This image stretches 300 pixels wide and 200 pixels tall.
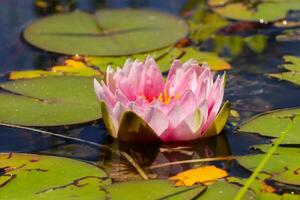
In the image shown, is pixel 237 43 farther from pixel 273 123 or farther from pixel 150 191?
pixel 150 191

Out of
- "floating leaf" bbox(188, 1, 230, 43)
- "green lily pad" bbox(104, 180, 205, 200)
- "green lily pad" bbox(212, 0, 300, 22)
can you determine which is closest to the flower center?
"green lily pad" bbox(104, 180, 205, 200)

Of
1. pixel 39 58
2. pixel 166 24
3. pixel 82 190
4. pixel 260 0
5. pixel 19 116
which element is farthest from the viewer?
pixel 260 0

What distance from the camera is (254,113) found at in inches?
86.7

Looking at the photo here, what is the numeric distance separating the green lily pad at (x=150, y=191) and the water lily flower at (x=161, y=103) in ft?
0.76

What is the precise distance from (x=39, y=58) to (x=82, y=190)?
1173 mm

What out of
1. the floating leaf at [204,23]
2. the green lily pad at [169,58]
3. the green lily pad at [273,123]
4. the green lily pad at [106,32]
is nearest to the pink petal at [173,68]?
the green lily pad at [273,123]

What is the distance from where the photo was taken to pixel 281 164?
1827 mm

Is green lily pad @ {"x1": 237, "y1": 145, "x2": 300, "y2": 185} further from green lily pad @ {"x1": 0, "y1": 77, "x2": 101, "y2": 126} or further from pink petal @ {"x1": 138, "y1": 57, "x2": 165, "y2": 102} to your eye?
green lily pad @ {"x1": 0, "y1": 77, "x2": 101, "y2": 126}

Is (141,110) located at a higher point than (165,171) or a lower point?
higher

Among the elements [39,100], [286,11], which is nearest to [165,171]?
[39,100]

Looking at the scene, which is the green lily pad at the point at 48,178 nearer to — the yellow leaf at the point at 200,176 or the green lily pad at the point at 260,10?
the yellow leaf at the point at 200,176

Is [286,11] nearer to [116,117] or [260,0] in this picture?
[260,0]

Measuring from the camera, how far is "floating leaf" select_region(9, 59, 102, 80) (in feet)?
8.48

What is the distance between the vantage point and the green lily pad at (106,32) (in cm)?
283
